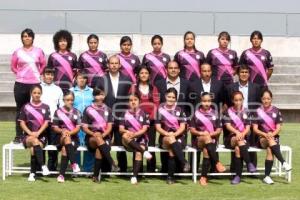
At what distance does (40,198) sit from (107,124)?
1533 millimetres

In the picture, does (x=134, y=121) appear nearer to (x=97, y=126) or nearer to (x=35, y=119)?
(x=97, y=126)

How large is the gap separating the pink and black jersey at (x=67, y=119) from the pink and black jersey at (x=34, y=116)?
13cm

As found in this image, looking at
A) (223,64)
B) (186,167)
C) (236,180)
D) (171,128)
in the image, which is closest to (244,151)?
(236,180)

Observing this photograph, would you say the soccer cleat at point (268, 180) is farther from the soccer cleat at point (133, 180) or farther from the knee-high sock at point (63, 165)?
the knee-high sock at point (63, 165)

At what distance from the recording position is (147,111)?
8305mm

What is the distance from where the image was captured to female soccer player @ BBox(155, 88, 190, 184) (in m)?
7.90

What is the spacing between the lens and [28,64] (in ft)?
29.1

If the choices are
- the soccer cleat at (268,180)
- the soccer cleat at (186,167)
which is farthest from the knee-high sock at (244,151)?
the soccer cleat at (186,167)

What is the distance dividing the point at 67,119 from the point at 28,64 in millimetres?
1239

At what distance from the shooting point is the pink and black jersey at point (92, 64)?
8906 millimetres

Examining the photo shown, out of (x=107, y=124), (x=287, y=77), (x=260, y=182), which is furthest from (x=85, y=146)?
(x=287, y=77)

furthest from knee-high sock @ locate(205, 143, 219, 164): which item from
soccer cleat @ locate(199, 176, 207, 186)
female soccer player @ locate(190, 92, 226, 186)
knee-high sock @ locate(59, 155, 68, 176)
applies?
knee-high sock @ locate(59, 155, 68, 176)

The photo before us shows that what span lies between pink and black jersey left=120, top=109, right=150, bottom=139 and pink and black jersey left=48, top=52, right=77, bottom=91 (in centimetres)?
120

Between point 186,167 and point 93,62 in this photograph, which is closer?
point 186,167
